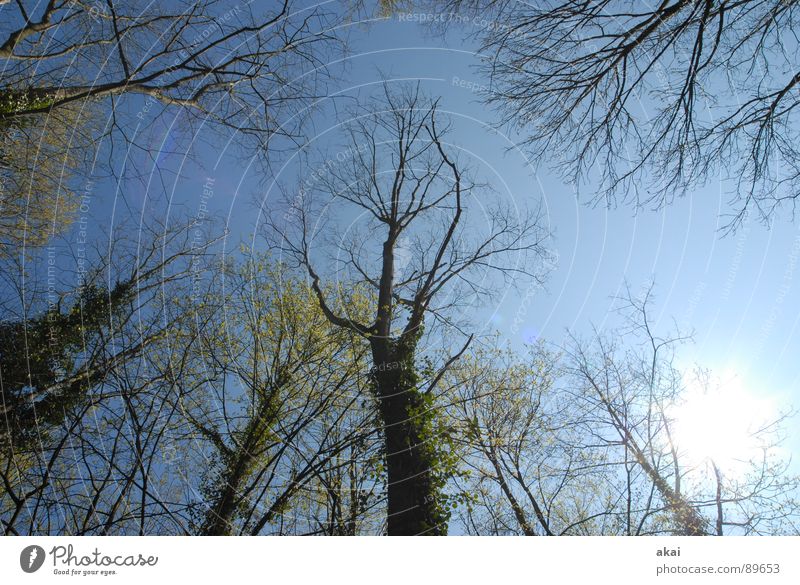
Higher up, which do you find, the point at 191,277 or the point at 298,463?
the point at 191,277

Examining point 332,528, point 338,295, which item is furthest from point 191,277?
point 332,528

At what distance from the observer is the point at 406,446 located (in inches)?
249

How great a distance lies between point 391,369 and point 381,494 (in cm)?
194

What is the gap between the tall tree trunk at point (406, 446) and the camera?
5.69 m

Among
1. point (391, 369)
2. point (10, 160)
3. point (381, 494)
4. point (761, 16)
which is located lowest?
point (381, 494)

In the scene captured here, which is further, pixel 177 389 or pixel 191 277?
pixel 191 277

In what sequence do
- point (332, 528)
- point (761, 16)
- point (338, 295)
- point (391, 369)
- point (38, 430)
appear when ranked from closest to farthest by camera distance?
point (761, 16) < point (38, 430) < point (332, 528) < point (391, 369) < point (338, 295)

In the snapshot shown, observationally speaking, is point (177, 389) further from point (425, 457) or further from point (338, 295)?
point (425, 457)

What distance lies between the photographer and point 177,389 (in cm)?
629

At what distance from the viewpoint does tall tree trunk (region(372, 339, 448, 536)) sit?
5.69 m
